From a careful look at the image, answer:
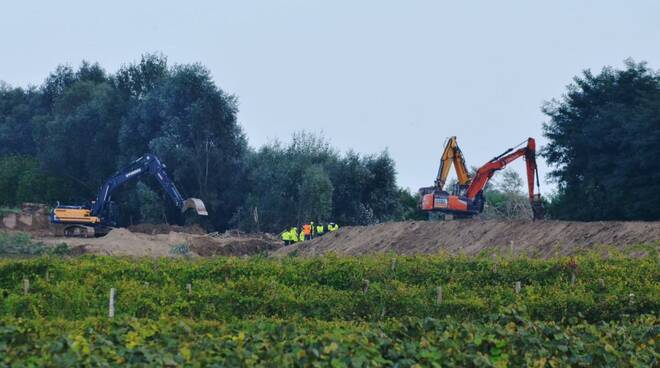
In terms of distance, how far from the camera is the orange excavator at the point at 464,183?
4684cm

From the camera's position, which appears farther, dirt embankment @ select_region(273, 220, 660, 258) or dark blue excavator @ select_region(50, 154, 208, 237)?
dark blue excavator @ select_region(50, 154, 208, 237)

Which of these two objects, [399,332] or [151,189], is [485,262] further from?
[151,189]

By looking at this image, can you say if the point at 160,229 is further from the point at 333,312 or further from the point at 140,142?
the point at 333,312

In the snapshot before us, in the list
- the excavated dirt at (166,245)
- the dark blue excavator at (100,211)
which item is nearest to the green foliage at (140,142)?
the dark blue excavator at (100,211)

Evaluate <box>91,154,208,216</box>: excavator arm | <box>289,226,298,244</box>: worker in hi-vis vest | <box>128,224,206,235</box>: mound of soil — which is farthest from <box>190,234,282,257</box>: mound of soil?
<box>128,224,206,235</box>: mound of soil

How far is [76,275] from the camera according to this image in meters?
28.3

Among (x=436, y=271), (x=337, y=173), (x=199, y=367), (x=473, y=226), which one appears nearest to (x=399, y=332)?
(x=199, y=367)

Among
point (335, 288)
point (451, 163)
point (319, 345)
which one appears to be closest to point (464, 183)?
point (451, 163)

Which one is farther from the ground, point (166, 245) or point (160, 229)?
point (160, 229)

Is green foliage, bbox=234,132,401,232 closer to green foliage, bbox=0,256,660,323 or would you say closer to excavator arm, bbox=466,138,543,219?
excavator arm, bbox=466,138,543,219

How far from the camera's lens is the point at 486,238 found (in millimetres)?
42000

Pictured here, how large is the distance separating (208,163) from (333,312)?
151ft

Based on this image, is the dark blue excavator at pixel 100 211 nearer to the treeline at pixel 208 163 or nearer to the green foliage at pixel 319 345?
the treeline at pixel 208 163

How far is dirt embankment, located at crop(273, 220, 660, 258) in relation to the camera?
3619cm
